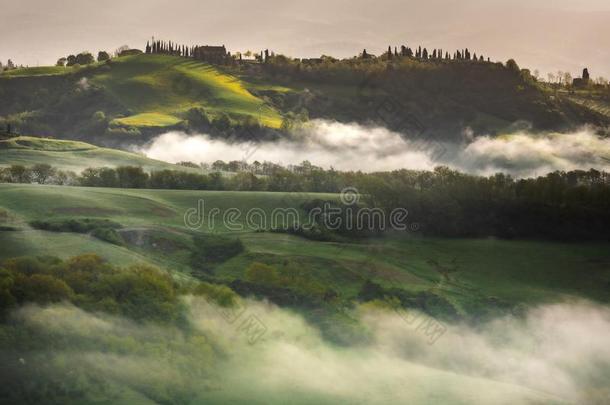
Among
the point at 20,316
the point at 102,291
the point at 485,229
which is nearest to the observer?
the point at 20,316

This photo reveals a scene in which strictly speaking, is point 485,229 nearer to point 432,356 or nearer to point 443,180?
point 443,180

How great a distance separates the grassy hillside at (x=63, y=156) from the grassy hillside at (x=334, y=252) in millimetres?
37535

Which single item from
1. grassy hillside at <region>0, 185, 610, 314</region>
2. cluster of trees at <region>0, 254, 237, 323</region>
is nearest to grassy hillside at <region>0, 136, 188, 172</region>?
grassy hillside at <region>0, 185, 610, 314</region>

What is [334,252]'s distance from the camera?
109 m

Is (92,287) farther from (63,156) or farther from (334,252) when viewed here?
(63,156)

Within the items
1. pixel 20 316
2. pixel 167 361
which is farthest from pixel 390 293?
pixel 20 316

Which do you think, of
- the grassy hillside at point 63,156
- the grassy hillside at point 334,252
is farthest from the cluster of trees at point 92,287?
the grassy hillside at point 63,156

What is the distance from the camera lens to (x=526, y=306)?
103 meters

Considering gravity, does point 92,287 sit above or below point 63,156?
below

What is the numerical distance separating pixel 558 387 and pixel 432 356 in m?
12.5

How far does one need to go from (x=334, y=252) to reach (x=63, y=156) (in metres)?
80.6

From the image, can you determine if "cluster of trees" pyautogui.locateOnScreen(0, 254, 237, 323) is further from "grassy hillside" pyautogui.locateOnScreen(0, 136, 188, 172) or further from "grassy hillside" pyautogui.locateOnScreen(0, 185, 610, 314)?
"grassy hillside" pyautogui.locateOnScreen(0, 136, 188, 172)

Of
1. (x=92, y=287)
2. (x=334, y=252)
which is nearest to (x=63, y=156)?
(x=334, y=252)

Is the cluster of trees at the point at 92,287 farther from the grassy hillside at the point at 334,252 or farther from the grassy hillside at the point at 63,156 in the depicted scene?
the grassy hillside at the point at 63,156
